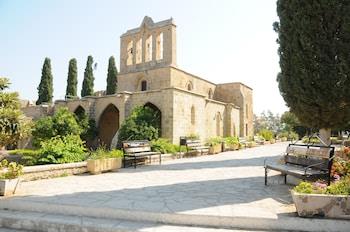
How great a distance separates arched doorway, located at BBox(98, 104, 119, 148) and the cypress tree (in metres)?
18.7

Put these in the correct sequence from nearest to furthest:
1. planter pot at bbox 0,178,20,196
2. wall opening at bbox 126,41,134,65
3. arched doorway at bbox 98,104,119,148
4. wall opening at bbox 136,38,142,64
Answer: planter pot at bbox 0,178,20,196 → arched doorway at bbox 98,104,119,148 → wall opening at bbox 136,38,142,64 → wall opening at bbox 126,41,134,65

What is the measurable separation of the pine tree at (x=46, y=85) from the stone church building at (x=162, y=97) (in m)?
10.3

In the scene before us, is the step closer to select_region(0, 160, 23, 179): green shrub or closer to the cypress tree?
select_region(0, 160, 23, 179): green shrub

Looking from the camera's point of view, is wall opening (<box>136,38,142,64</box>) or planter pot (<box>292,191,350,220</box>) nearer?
planter pot (<box>292,191,350,220</box>)

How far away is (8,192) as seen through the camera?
6.44 m

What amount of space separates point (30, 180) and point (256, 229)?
6285 millimetres

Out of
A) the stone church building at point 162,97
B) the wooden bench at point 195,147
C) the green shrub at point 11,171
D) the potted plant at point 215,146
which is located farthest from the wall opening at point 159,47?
the green shrub at point 11,171

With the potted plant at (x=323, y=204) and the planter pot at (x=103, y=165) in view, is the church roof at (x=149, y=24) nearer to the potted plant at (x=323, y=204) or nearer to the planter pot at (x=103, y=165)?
the planter pot at (x=103, y=165)

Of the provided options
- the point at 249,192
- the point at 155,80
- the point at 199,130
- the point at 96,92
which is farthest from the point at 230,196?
the point at 96,92

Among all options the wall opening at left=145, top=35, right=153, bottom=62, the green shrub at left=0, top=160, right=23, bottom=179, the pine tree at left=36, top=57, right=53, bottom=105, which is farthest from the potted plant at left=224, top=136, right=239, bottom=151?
the pine tree at left=36, top=57, right=53, bottom=105

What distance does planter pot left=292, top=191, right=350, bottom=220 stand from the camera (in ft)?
14.7

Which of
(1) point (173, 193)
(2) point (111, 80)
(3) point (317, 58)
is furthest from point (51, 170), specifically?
(2) point (111, 80)

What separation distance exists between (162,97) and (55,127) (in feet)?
27.9

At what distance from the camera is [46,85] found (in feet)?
119
